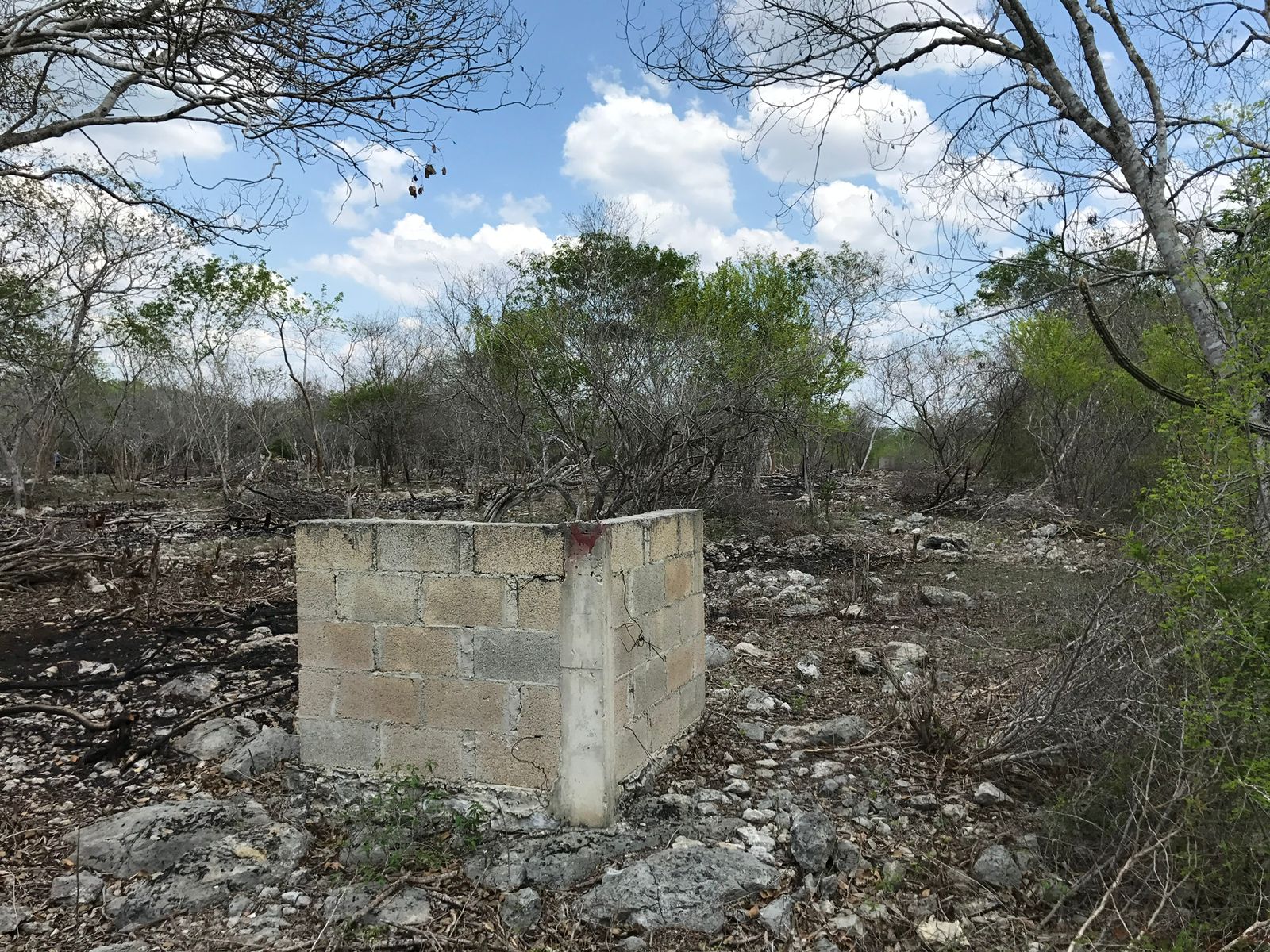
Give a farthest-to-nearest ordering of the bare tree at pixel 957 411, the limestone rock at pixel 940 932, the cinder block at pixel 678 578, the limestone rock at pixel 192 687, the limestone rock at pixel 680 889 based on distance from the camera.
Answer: the bare tree at pixel 957 411 → the limestone rock at pixel 192 687 → the cinder block at pixel 678 578 → the limestone rock at pixel 680 889 → the limestone rock at pixel 940 932

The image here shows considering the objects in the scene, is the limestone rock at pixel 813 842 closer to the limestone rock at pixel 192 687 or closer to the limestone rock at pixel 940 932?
the limestone rock at pixel 940 932

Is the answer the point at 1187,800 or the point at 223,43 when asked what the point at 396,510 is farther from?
the point at 1187,800

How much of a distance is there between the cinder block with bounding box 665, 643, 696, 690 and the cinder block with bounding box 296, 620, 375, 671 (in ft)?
4.85

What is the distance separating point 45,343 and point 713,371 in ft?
50.3

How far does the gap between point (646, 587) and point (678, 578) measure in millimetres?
442

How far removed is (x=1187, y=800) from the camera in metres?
2.91

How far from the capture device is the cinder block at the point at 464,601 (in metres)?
3.96

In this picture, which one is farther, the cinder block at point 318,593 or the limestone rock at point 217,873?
the cinder block at point 318,593

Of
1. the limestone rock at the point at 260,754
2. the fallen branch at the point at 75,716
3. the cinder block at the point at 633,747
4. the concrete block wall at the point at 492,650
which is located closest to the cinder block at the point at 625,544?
the concrete block wall at the point at 492,650

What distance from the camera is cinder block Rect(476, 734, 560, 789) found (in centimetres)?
388

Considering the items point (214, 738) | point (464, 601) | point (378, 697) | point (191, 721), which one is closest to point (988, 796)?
point (464, 601)

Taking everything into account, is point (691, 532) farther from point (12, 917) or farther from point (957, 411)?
point (957, 411)

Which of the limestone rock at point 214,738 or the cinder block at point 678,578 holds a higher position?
the cinder block at point 678,578

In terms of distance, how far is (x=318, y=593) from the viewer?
14.0 feet
